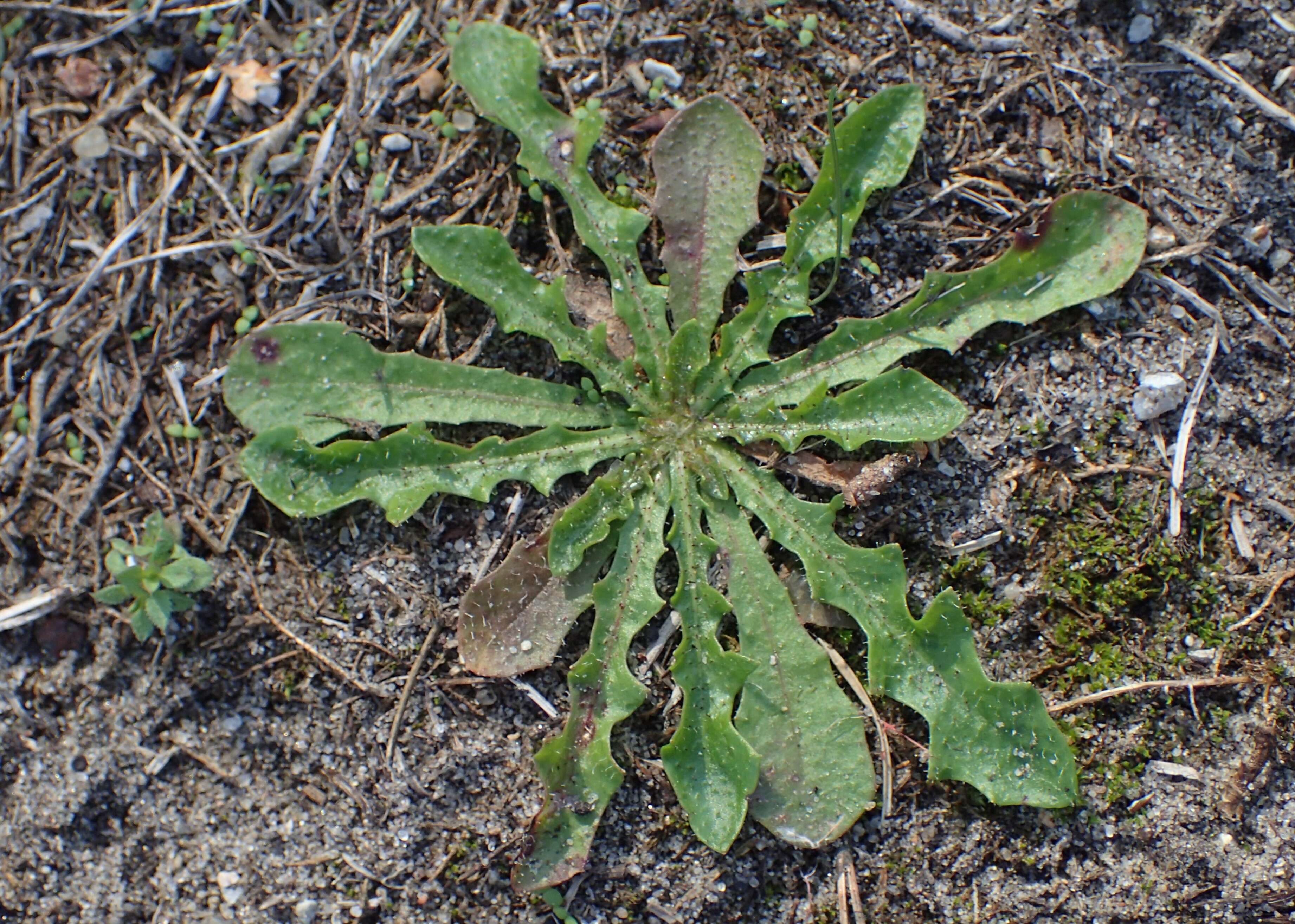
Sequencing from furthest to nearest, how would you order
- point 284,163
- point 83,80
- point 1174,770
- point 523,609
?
1. point 83,80
2. point 284,163
3. point 523,609
4. point 1174,770

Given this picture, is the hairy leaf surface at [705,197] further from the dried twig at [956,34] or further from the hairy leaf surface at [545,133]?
the dried twig at [956,34]

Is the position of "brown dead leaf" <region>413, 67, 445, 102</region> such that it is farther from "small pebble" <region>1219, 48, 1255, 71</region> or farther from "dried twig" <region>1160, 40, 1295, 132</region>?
"small pebble" <region>1219, 48, 1255, 71</region>

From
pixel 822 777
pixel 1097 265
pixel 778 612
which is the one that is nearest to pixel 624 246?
pixel 778 612

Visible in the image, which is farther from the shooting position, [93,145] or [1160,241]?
[93,145]

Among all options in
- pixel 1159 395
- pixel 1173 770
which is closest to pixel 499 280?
pixel 1159 395

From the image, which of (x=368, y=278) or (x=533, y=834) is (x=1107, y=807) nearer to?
(x=533, y=834)

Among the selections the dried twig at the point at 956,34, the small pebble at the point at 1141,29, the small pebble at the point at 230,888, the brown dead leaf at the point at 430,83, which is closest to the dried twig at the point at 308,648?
the small pebble at the point at 230,888

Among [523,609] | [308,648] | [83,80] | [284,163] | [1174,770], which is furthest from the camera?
[83,80]

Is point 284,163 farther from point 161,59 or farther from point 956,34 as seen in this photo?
point 956,34
